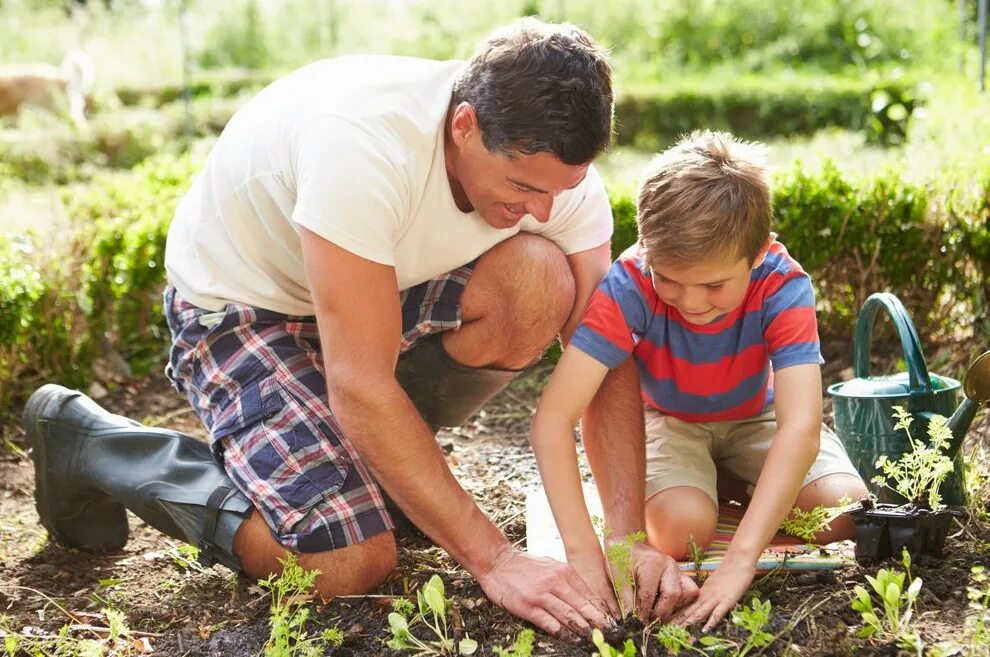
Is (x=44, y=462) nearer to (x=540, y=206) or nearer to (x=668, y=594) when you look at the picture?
(x=540, y=206)

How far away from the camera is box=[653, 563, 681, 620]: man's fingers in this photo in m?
2.19

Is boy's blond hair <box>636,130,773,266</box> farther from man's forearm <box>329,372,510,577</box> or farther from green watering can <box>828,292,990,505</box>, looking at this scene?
man's forearm <box>329,372,510,577</box>

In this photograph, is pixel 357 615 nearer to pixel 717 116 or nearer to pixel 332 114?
pixel 332 114

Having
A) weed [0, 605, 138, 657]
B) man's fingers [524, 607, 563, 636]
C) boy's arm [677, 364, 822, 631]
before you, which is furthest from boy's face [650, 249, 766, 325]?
weed [0, 605, 138, 657]

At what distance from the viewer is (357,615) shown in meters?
2.40

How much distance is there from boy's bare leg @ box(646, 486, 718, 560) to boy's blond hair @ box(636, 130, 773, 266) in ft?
2.01

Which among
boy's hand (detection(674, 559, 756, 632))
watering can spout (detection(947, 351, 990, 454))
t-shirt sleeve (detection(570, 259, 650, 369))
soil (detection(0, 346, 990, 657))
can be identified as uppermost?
t-shirt sleeve (detection(570, 259, 650, 369))

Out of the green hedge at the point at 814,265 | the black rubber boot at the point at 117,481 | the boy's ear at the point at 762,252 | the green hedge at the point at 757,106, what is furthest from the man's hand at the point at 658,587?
the green hedge at the point at 757,106

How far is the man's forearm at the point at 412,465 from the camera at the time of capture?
233 centimetres

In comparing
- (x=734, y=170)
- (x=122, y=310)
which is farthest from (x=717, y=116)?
(x=734, y=170)

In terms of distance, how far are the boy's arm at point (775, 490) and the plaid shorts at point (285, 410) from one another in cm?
79

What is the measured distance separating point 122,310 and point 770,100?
7.18 m

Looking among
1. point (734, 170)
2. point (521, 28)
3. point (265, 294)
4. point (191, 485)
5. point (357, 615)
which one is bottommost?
point (357, 615)

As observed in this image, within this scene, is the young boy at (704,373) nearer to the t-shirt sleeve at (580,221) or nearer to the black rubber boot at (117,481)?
the t-shirt sleeve at (580,221)
